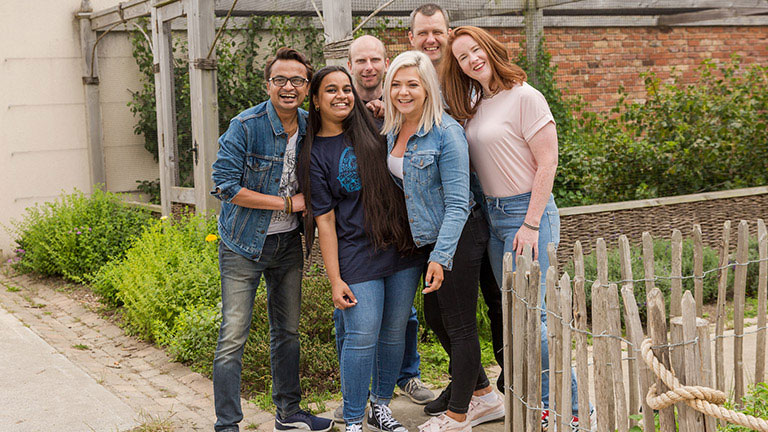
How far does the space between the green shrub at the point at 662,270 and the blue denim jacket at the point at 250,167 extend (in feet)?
8.54

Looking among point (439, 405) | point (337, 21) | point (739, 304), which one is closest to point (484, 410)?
point (439, 405)

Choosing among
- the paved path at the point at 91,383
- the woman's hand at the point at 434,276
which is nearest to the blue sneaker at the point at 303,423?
the paved path at the point at 91,383

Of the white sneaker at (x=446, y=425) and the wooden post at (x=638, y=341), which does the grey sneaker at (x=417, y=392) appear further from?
the wooden post at (x=638, y=341)

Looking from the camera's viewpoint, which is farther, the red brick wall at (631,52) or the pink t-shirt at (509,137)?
the red brick wall at (631,52)

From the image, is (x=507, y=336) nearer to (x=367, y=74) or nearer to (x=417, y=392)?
(x=417, y=392)

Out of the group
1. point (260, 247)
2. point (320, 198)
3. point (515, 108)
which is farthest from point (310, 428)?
point (515, 108)

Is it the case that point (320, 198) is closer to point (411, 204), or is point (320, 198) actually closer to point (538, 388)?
point (411, 204)

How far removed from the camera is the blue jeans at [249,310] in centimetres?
313

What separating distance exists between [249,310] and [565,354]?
144cm

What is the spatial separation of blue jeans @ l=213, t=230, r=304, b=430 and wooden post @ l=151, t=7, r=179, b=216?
398 cm

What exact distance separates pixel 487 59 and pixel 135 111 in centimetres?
586

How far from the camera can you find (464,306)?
3.00 metres

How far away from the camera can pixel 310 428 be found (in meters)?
3.35

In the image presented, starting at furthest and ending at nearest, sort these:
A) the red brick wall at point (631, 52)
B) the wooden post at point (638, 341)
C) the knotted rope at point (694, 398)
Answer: the red brick wall at point (631, 52) < the wooden post at point (638, 341) < the knotted rope at point (694, 398)
